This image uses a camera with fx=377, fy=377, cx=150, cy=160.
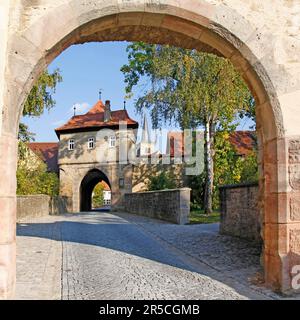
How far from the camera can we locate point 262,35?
16.5 feet

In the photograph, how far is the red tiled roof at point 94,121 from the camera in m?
33.7

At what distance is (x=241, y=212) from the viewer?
9.77m

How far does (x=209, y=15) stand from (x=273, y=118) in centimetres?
159

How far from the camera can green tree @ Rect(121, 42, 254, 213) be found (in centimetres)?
1833

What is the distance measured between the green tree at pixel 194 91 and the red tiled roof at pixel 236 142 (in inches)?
324

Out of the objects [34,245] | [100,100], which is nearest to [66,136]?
[100,100]

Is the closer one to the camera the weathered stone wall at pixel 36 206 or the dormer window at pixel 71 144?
the weathered stone wall at pixel 36 206

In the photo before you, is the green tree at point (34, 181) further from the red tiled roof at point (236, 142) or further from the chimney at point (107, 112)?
the red tiled roof at point (236, 142)

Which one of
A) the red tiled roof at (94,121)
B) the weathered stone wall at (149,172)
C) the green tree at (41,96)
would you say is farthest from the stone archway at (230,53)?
the red tiled roof at (94,121)

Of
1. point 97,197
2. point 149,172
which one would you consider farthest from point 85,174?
point 97,197

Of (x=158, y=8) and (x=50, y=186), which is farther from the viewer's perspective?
(x=50, y=186)

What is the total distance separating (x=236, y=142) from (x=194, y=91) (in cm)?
1899
